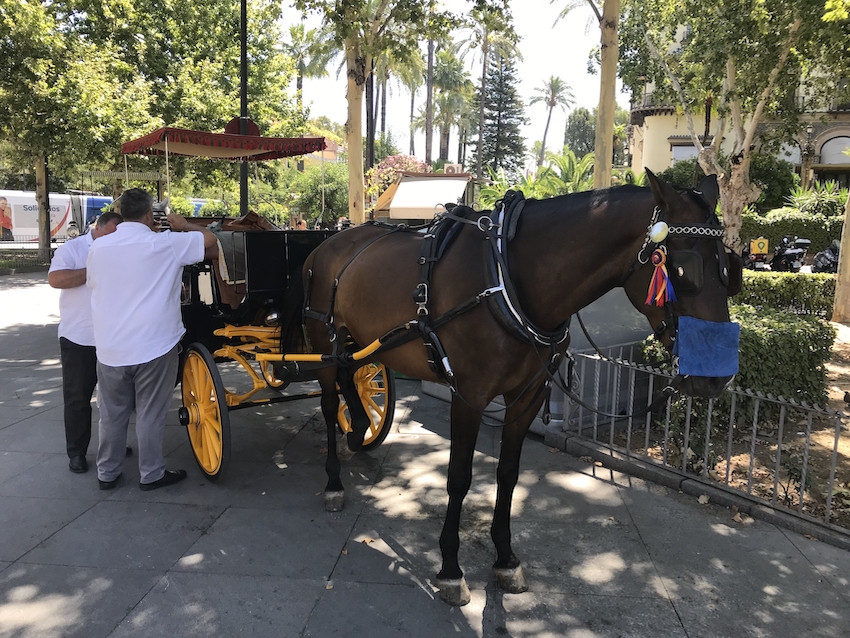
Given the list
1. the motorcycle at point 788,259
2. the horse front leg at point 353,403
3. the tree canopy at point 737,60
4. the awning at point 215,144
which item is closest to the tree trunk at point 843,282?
the tree canopy at point 737,60

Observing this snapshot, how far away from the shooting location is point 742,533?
3.51m

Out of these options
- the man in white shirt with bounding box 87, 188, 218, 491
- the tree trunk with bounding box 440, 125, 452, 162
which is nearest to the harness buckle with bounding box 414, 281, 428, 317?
the man in white shirt with bounding box 87, 188, 218, 491

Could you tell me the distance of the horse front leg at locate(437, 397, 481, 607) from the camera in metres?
2.86

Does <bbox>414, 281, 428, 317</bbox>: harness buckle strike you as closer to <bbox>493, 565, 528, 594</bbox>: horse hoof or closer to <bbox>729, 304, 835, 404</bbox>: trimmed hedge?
<bbox>493, 565, 528, 594</bbox>: horse hoof

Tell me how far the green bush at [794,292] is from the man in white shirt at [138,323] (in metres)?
10.4

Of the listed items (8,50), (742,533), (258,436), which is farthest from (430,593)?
(8,50)

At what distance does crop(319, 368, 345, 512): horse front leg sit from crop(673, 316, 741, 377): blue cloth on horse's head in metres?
2.41

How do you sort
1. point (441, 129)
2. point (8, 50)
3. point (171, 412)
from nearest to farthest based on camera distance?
1. point (171, 412)
2. point (8, 50)
3. point (441, 129)

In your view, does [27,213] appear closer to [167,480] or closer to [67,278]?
[67,278]

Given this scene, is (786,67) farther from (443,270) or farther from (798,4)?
(443,270)

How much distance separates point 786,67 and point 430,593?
10.8m

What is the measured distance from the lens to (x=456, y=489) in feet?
9.66

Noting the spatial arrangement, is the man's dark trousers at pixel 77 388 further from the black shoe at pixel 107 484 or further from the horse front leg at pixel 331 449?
the horse front leg at pixel 331 449

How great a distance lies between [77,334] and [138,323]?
74cm
